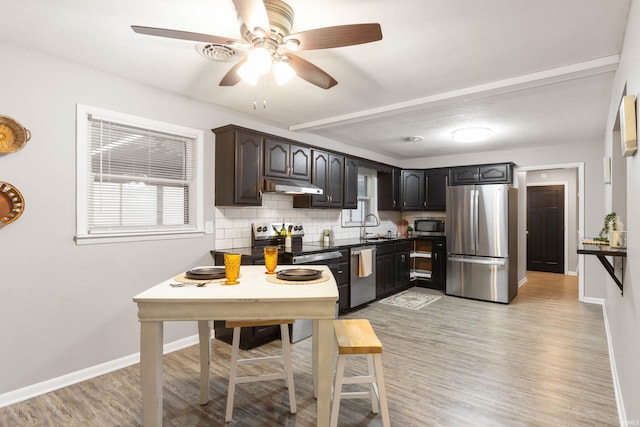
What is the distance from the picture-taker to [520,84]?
2.78m

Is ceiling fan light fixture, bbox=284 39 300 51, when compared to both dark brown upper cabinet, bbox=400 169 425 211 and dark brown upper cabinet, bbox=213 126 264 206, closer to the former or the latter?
dark brown upper cabinet, bbox=213 126 264 206

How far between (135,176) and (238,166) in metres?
0.92

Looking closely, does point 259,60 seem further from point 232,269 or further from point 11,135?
point 11,135

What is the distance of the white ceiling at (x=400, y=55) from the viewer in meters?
1.92

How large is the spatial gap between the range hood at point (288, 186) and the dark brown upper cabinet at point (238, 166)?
0.30ft

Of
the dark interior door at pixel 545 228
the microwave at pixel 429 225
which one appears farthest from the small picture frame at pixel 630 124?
the dark interior door at pixel 545 228

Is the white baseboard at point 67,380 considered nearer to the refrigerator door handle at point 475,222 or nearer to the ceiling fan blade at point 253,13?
the ceiling fan blade at point 253,13

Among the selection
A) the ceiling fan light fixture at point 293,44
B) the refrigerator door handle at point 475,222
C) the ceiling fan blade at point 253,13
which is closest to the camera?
the ceiling fan blade at point 253,13

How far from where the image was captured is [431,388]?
2535 millimetres

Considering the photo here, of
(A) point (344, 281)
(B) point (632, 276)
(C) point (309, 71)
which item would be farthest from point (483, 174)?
(C) point (309, 71)

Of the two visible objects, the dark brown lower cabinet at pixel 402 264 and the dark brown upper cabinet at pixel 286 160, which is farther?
the dark brown lower cabinet at pixel 402 264

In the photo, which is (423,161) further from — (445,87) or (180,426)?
(180,426)

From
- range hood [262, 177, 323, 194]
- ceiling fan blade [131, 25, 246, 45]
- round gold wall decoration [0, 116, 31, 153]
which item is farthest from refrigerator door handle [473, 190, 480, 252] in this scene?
round gold wall decoration [0, 116, 31, 153]

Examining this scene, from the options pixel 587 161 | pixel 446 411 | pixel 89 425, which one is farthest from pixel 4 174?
pixel 587 161
